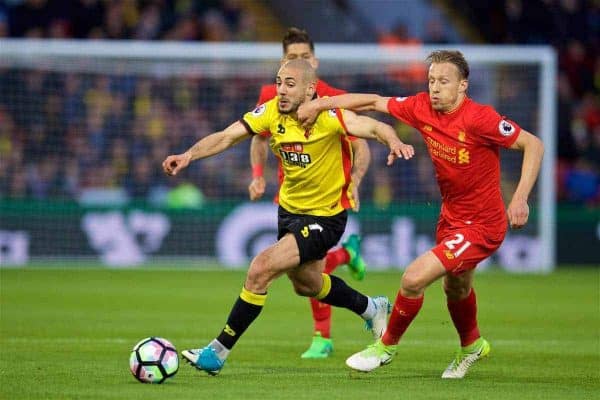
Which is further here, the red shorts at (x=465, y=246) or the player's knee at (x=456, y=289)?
the player's knee at (x=456, y=289)

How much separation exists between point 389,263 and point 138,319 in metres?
7.83

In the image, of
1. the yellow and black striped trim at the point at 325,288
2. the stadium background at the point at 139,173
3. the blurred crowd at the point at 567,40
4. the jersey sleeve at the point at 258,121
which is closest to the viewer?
the jersey sleeve at the point at 258,121

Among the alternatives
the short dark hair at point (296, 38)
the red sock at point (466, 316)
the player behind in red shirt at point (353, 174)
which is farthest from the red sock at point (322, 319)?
Result: the short dark hair at point (296, 38)

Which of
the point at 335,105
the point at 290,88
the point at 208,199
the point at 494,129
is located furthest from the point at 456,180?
the point at 208,199

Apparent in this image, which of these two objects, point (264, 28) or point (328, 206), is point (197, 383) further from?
point (264, 28)

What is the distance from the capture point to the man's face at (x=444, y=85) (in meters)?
8.23

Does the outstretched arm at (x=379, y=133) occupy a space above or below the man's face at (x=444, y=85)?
below

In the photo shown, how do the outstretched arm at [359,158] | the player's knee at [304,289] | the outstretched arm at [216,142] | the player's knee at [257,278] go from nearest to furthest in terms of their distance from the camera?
the player's knee at [257,278], the outstretched arm at [216,142], the player's knee at [304,289], the outstretched arm at [359,158]

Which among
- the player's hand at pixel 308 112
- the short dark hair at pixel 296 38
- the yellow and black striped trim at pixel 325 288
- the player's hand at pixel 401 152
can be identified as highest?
the short dark hair at pixel 296 38

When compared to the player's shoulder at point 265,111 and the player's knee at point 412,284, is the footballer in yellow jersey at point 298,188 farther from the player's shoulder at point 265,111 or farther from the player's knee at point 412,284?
the player's knee at point 412,284

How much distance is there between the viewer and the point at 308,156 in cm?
862

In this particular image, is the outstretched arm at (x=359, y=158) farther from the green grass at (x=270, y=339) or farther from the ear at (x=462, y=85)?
the green grass at (x=270, y=339)

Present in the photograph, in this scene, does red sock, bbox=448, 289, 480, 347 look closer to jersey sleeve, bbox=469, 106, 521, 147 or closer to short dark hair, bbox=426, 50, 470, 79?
jersey sleeve, bbox=469, 106, 521, 147

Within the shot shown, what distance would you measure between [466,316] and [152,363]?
217 cm
